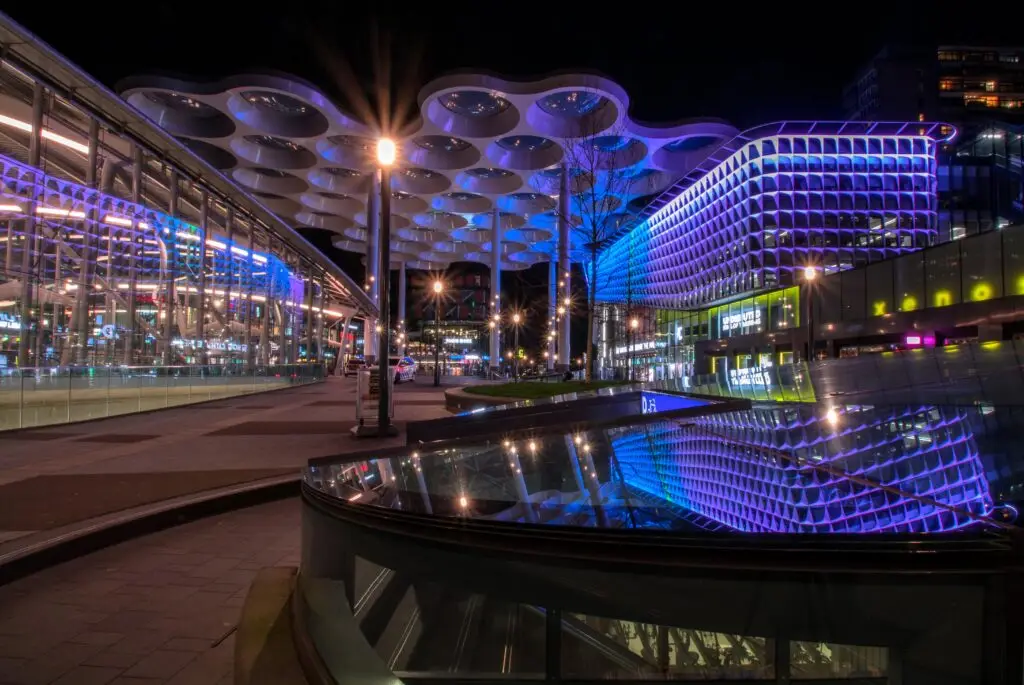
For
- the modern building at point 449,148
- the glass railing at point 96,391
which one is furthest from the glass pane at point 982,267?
the glass railing at point 96,391

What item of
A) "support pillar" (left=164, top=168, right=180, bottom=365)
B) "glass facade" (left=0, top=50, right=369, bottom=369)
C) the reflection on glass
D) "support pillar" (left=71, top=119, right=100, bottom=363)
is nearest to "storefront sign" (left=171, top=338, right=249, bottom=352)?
"glass facade" (left=0, top=50, right=369, bottom=369)

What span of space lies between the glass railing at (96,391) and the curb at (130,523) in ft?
32.3

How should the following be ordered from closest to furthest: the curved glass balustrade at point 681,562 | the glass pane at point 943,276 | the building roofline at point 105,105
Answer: the curved glass balustrade at point 681,562 → the building roofline at point 105,105 → the glass pane at point 943,276

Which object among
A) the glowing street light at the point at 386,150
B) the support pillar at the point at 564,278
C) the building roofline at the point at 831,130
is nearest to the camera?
the glowing street light at the point at 386,150

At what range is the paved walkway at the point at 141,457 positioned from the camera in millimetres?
7512

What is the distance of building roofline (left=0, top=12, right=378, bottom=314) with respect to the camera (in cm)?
1881

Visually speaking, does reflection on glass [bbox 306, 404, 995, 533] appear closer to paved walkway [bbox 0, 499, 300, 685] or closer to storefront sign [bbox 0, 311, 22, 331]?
paved walkway [bbox 0, 499, 300, 685]

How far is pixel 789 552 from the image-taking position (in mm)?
2277

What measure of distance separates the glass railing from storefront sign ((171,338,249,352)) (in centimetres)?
218

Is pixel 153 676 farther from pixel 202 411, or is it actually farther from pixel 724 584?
pixel 202 411

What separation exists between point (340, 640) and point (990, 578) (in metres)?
2.66

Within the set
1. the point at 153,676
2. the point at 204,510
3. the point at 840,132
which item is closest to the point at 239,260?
the point at 204,510

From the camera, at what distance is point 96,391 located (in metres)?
17.8

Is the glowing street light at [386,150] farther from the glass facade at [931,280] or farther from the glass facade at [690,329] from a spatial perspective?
the glass facade at [931,280]
